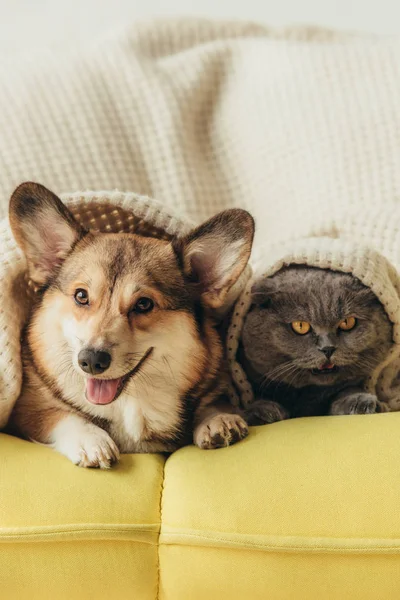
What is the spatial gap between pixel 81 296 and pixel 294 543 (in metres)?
0.59

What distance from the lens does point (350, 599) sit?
39.5 inches

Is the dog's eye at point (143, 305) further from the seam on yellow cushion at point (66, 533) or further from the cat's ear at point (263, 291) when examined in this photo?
the seam on yellow cushion at point (66, 533)

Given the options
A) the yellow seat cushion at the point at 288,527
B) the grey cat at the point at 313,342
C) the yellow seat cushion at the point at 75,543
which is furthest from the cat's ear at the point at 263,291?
the yellow seat cushion at the point at 75,543

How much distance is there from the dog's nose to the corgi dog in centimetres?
5

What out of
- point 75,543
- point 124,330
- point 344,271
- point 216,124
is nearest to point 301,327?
point 344,271

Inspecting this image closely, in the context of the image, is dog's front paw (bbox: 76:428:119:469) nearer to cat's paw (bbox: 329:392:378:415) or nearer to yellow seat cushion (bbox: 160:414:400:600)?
yellow seat cushion (bbox: 160:414:400:600)

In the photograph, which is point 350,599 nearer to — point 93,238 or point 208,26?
point 93,238

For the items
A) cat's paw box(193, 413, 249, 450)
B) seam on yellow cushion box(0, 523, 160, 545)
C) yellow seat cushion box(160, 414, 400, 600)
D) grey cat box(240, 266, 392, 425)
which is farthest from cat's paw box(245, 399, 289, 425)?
seam on yellow cushion box(0, 523, 160, 545)

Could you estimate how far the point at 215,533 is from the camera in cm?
103

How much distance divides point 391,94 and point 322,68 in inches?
8.9

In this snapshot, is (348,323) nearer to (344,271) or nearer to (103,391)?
(344,271)

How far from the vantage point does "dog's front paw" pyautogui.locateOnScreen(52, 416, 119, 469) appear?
1.16m

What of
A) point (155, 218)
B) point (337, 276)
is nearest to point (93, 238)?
point (155, 218)

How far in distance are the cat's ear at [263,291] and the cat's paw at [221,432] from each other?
0.89 ft
